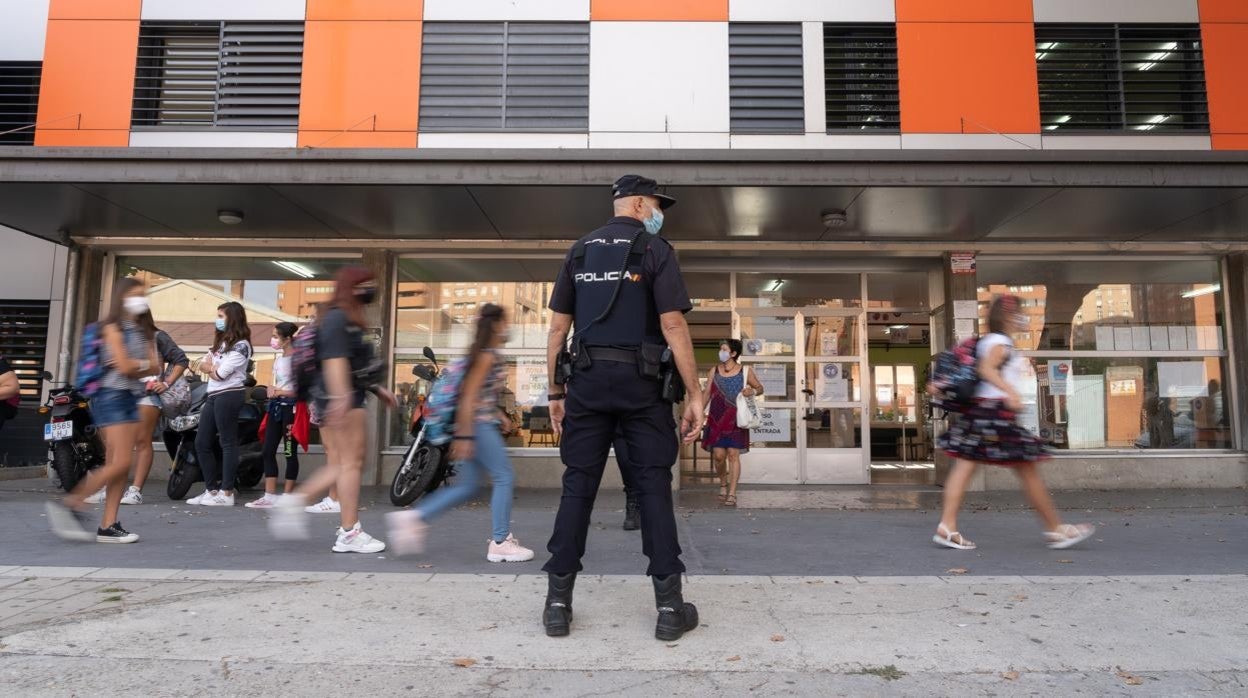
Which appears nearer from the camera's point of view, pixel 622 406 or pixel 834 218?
pixel 622 406

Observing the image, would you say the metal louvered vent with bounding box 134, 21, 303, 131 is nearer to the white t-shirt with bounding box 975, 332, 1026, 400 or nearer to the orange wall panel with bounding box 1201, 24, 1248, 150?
the white t-shirt with bounding box 975, 332, 1026, 400

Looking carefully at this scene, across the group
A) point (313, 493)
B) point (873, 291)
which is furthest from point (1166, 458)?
point (313, 493)

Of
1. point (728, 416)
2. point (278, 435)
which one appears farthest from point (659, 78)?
point (278, 435)

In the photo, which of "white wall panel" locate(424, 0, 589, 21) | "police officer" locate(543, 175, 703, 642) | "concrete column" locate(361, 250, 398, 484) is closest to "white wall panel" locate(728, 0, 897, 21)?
"white wall panel" locate(424, 0, 589, 21)

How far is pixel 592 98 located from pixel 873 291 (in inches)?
164

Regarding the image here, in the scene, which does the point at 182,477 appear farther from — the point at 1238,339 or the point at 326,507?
the point at 1238,339

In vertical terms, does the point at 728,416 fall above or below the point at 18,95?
below

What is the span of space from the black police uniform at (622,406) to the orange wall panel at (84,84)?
787 centimetres

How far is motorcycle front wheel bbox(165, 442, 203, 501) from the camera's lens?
23.3ft

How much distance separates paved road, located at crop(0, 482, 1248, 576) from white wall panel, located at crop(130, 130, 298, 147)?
3871 millimetres

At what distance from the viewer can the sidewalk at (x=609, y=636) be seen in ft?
8.66

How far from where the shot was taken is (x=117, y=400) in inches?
186

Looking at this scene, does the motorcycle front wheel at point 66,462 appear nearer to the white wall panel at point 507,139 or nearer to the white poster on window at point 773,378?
the white wall panel at point 507,139

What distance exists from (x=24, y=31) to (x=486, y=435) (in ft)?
29.0
